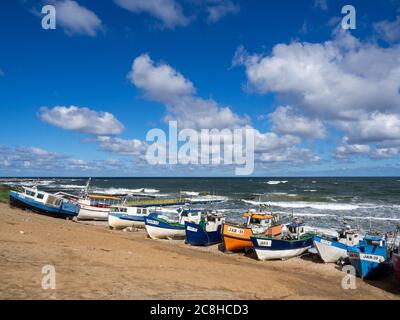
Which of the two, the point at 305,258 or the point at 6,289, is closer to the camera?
the point at 6,289

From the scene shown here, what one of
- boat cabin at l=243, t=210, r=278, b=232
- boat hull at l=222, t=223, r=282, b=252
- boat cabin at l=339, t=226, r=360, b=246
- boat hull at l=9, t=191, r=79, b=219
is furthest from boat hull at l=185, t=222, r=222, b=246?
boat hull at l=9, t=191, r=79, b=219

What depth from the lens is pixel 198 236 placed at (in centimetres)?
2800

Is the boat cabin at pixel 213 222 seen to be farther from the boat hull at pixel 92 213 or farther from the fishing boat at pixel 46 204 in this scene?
the boat hull at pixel 92 213

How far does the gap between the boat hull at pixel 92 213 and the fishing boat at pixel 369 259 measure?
29360mm

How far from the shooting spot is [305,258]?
2444cm

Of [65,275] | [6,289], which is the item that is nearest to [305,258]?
[65,275]

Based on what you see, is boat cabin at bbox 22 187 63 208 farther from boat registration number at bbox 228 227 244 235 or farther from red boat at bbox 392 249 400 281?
red boat at bbox 392 249 400 281

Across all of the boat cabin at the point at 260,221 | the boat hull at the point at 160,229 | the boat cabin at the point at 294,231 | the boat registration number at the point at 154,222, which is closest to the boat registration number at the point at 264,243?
the boat cabin at the point at 294,231

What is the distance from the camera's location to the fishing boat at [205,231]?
2797 cm

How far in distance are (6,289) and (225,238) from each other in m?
17.6

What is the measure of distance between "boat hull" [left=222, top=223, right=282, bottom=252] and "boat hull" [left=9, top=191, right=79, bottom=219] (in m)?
20.1

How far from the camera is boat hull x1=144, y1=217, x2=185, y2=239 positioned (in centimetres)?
3025
